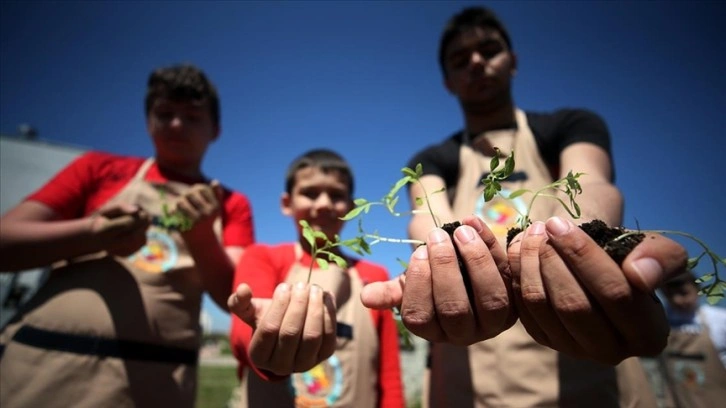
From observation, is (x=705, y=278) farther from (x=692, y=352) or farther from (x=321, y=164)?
→ (x=692, y=352)

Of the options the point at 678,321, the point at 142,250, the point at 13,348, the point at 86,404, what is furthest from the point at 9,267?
the point at 678,321

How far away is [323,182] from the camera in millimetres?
2771

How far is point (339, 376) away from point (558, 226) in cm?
167

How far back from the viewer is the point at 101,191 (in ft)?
8.96

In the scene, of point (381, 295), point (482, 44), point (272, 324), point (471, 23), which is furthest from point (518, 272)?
point (471, 23)

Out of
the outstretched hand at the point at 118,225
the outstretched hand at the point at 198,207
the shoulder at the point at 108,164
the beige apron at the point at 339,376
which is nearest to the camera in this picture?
the beige apron at the point at 339,376

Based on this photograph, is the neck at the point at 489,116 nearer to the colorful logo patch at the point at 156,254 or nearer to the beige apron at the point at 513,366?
the beige apron at the point at 513,366

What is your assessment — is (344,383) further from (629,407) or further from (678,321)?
(678,321)

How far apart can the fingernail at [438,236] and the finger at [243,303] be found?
27.4 inches

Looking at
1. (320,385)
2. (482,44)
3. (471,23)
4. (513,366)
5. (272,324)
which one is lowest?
(320,385)

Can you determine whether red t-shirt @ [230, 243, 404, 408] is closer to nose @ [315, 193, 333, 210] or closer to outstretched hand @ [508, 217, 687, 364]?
nose @ [315, 193, 333, 210]

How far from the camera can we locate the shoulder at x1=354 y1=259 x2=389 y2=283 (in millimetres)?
2658

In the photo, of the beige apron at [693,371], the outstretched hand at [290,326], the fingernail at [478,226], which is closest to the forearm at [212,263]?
the outstretched hand at [290,326]

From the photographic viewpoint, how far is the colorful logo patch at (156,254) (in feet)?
8.20
